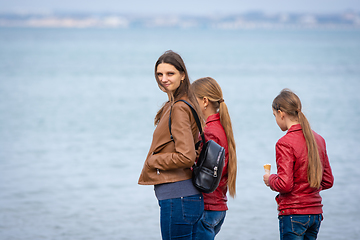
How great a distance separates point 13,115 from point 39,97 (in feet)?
21.8

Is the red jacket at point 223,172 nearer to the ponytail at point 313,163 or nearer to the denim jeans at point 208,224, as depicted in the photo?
the denim jeans at point 208,224

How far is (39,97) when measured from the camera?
Result: 25.2 meters

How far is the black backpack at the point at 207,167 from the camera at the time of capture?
2.79 meters

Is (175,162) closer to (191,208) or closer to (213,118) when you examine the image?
(191,208)

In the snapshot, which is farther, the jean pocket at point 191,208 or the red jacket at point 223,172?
the red jacket at point 223,172

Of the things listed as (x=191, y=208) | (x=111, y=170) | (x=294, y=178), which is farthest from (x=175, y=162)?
(x=111, y=170)

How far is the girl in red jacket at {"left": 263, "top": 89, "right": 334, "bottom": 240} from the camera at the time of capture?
3031 mm

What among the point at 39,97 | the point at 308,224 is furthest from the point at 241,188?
the point at 39,97

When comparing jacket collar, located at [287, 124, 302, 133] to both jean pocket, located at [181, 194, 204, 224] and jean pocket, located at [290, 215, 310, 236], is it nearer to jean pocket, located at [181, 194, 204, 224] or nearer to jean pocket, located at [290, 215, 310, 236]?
jean pocket, located at [290, 215, 310, 236]

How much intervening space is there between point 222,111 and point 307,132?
60 cm

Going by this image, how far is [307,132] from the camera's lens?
307 centimetres

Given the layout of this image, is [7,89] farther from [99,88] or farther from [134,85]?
[134,85]

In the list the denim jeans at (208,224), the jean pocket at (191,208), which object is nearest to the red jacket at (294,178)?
the denim jeans at (208,224)

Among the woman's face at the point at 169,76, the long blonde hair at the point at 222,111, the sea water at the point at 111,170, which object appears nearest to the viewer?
the woman's face at the point at 169,76
